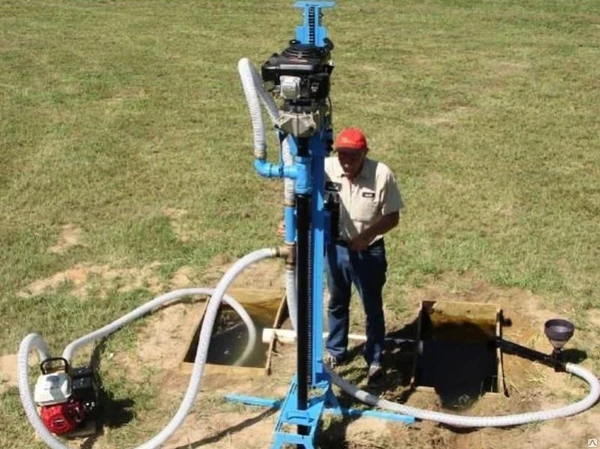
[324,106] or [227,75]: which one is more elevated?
[324,106]

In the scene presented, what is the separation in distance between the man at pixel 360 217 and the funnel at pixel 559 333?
130cm

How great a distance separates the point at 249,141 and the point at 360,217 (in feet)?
18.3

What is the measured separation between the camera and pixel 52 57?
584 inches

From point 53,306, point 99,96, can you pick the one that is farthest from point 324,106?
point 99,96

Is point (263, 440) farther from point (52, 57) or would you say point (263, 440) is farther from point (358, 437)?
point (52, 57)

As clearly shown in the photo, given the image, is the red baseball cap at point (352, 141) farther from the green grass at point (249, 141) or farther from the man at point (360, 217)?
the green grass at point (249, 141)

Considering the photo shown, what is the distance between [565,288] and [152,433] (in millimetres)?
3859

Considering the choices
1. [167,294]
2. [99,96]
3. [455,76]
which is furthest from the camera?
[455,76]

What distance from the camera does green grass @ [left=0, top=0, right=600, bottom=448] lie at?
7609 mm

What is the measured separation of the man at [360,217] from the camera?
516cm

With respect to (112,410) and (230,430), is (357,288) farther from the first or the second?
(112,410)

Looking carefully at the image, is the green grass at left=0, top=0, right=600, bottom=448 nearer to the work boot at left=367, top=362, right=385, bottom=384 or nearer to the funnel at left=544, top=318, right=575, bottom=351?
the funnel at left=544, top=318, right=575, bottom=351

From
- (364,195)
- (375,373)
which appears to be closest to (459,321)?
(375,373)

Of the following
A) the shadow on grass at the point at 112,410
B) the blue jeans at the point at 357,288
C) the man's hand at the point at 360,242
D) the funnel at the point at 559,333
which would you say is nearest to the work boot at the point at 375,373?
the blue jeans at the point at 357,288
